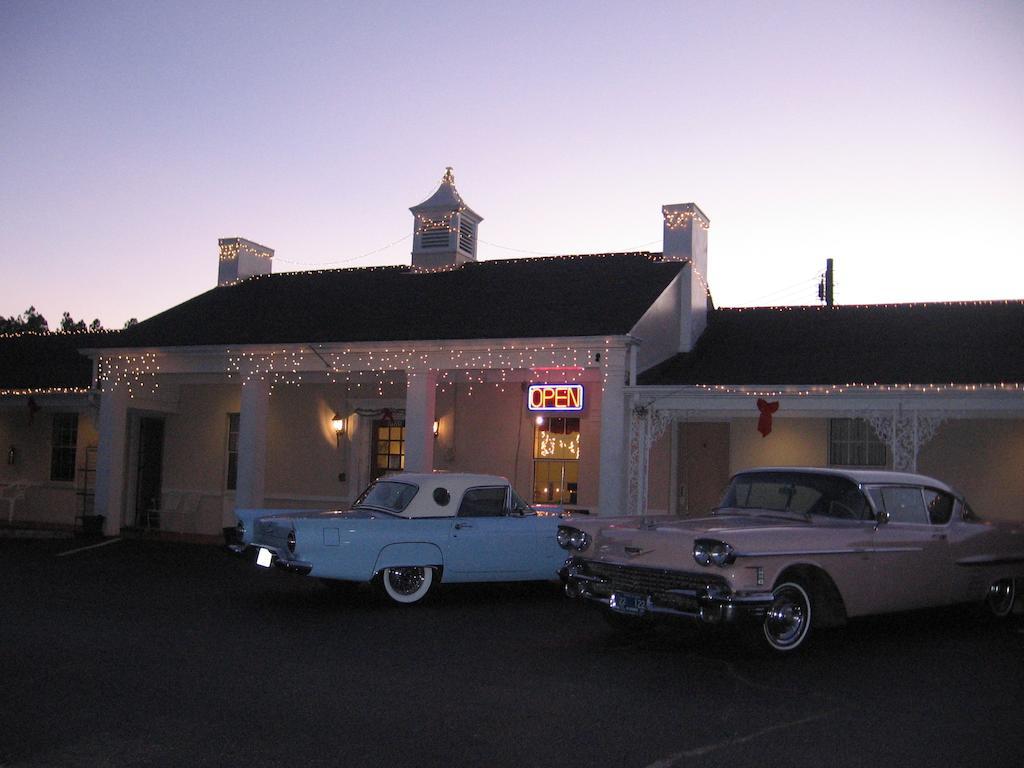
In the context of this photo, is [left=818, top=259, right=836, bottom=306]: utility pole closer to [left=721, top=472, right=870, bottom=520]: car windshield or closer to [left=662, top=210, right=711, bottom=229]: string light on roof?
[left=662, top=210, right=711, bottom=229]: string light on roof

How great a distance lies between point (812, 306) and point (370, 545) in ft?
35.9

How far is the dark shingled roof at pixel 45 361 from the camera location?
21.4 metres

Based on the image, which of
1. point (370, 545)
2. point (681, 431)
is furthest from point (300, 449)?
point (370, 545)

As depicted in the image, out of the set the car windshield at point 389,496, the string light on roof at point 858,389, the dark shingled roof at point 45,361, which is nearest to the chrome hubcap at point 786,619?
the car windshield at point 389,496

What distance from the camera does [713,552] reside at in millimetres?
7754

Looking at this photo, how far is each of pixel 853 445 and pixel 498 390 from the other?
20.0 feet

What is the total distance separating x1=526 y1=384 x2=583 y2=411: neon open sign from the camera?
53.3 feet

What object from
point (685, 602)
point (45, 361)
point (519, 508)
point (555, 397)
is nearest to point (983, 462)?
point (555, 397)

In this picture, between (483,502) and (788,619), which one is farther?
(483,502)

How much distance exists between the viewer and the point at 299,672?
729 centimetres

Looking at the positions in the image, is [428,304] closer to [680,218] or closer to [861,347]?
[680,218]

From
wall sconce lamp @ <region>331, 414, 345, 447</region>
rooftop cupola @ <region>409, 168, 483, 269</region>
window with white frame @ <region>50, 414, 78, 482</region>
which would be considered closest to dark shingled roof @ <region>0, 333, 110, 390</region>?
window with white frame @ <region>50, 414, 78, 482</region>

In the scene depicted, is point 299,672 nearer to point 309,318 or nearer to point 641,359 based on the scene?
point 641,359

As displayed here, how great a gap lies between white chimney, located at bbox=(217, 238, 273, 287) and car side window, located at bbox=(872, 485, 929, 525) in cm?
1636
